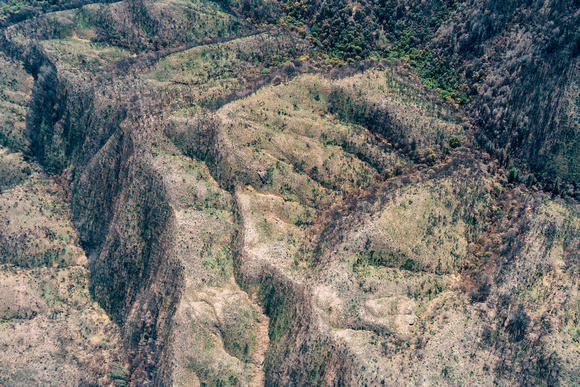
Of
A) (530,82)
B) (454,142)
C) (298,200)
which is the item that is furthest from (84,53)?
(530,82)

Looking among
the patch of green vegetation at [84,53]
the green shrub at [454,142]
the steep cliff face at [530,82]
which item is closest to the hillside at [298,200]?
the green shrub at [454,142]

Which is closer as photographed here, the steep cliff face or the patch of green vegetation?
the steep cliff face

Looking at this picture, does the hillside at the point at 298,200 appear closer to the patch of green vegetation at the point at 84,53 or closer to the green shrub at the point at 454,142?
the green shrub at the point at 454,142

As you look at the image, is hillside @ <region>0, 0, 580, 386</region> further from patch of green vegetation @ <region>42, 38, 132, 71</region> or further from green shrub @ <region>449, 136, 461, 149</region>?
patch of green vegetation @ <region>42, 38, 132, 71</region>

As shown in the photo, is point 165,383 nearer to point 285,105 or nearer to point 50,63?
point 285,105

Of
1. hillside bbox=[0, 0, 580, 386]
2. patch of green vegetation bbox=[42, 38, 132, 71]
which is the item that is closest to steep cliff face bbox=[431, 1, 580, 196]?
hillside bbox=[0, 0, 580, 386]

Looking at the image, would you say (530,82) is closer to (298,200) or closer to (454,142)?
(454,142)

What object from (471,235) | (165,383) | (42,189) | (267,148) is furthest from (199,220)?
(471,235)

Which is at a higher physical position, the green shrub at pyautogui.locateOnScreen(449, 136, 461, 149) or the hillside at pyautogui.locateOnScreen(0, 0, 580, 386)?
the green shrub at pyautogui.locateOnScreen(449, 136, 461, 149)

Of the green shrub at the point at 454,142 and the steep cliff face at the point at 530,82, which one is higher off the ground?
the steep cliff face at the point at 530,82
